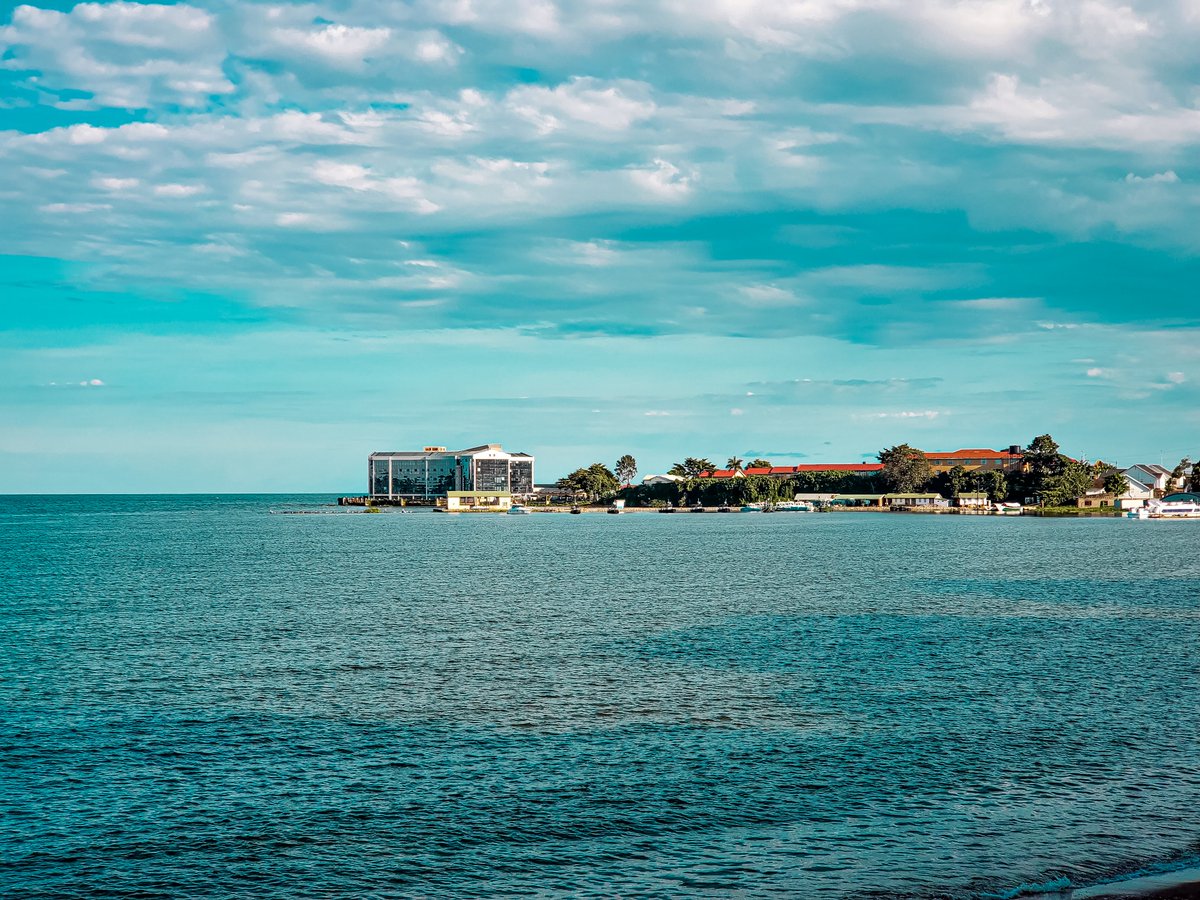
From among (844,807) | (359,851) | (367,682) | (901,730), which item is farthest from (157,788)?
(901,730)

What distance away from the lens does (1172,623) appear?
57.7 m

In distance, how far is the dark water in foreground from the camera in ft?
74.2

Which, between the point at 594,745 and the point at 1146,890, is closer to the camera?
the point at 1146,890

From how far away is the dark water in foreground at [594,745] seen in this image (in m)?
22.6

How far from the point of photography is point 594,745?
31.5m

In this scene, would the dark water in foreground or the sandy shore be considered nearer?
the sandy shore

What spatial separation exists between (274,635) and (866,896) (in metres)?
40.1

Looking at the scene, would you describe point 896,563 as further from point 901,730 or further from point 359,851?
point 359,851

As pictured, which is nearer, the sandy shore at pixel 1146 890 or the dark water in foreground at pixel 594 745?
the sandy shore at pixel 1146 890

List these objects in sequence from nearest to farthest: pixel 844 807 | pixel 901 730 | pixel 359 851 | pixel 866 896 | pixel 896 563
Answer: pixel 866 896, pixel 359 851, pixel 844 807, pixel 901 730, pixel 896 563

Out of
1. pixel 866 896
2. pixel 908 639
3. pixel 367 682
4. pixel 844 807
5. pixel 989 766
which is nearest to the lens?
pixel 866 896

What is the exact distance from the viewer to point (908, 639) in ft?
172

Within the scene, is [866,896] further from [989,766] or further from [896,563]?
[896,563]

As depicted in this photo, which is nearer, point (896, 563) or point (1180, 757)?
point (1180, 757)
